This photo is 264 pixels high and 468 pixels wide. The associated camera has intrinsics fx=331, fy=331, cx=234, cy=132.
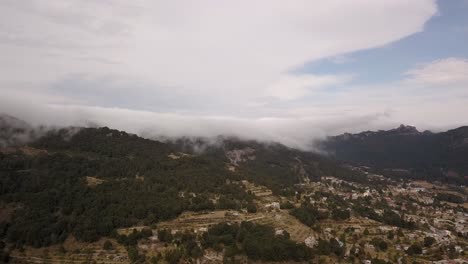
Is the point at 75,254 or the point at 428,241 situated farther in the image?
the point at 428,241

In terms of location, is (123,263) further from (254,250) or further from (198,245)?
(254,250)

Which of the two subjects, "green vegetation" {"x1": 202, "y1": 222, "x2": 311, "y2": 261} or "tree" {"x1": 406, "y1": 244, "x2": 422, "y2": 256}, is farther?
"tree" {"x1": 406, "y1": 244, "x2": 422, "y2": 256}

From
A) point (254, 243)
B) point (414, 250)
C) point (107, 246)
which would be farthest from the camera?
point (414, 250)

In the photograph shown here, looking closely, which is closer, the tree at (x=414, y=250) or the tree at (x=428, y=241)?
the tree at (x=414, y=250)

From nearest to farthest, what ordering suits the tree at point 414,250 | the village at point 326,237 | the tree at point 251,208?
1. the village at point 326,237
2. the tree at point 414,250
3. the tree at point 251,208

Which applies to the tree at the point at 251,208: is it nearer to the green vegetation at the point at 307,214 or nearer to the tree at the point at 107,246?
the green vegetation at the point at 307,214

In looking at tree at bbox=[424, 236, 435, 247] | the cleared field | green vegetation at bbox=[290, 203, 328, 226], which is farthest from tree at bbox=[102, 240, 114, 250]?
tree at bbox=[424, 236, 435, 247]

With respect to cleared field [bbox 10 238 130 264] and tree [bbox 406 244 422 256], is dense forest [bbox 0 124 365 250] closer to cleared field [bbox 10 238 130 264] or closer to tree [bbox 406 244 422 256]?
cleared field [bbox 10 238 130 264]

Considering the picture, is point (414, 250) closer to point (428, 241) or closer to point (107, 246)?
point (428, 241)

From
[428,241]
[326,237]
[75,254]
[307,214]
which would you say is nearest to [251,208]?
[307,214]

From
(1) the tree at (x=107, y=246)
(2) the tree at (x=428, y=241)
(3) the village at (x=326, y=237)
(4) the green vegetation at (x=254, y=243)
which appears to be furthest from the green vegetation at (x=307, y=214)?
(1) the tree at (x=107, y=246)

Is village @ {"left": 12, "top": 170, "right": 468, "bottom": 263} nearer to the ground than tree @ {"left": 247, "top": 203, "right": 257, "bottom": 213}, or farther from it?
nearer to the ground
